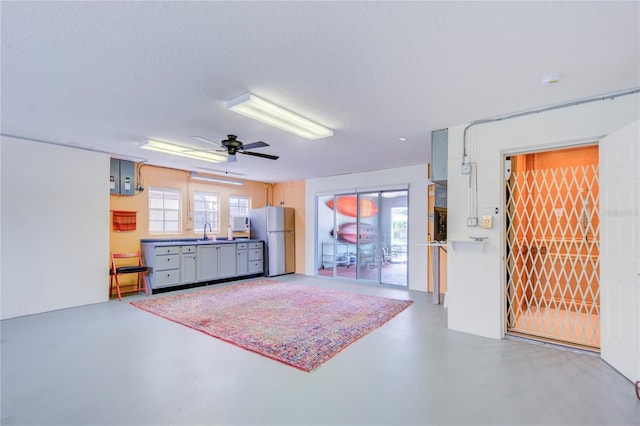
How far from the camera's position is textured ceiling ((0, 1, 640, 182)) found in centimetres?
170

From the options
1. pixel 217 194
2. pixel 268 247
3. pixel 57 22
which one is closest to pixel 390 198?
pixel 268 247

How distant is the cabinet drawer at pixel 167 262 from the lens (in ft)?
18.1

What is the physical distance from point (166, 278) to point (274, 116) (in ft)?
13.7

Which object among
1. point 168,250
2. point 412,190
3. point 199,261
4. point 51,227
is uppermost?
point 412,190

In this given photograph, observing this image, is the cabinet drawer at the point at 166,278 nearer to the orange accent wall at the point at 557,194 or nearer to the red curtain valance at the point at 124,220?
the red curtain valance at the point at 124,220

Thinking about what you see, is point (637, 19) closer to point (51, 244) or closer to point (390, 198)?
point (390, 198)

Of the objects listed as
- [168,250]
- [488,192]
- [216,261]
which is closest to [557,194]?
[488,192]

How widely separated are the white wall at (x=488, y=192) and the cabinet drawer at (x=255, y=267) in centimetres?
484

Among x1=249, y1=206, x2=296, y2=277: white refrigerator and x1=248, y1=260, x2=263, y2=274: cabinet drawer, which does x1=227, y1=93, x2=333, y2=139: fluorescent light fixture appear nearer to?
x1=249, y1=206, x2=296, y2=277: white refrigerator

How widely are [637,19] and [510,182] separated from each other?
226cm

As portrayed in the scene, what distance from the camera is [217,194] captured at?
732 centimetres

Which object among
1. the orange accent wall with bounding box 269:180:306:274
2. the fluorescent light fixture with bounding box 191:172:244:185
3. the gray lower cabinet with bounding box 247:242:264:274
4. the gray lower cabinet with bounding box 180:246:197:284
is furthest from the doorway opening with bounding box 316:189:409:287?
the gray lower cabinet with bounding box 180:246:197:284

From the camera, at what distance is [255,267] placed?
7.34 metres

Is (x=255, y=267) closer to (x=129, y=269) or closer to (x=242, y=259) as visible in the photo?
(x=242, y=259)
